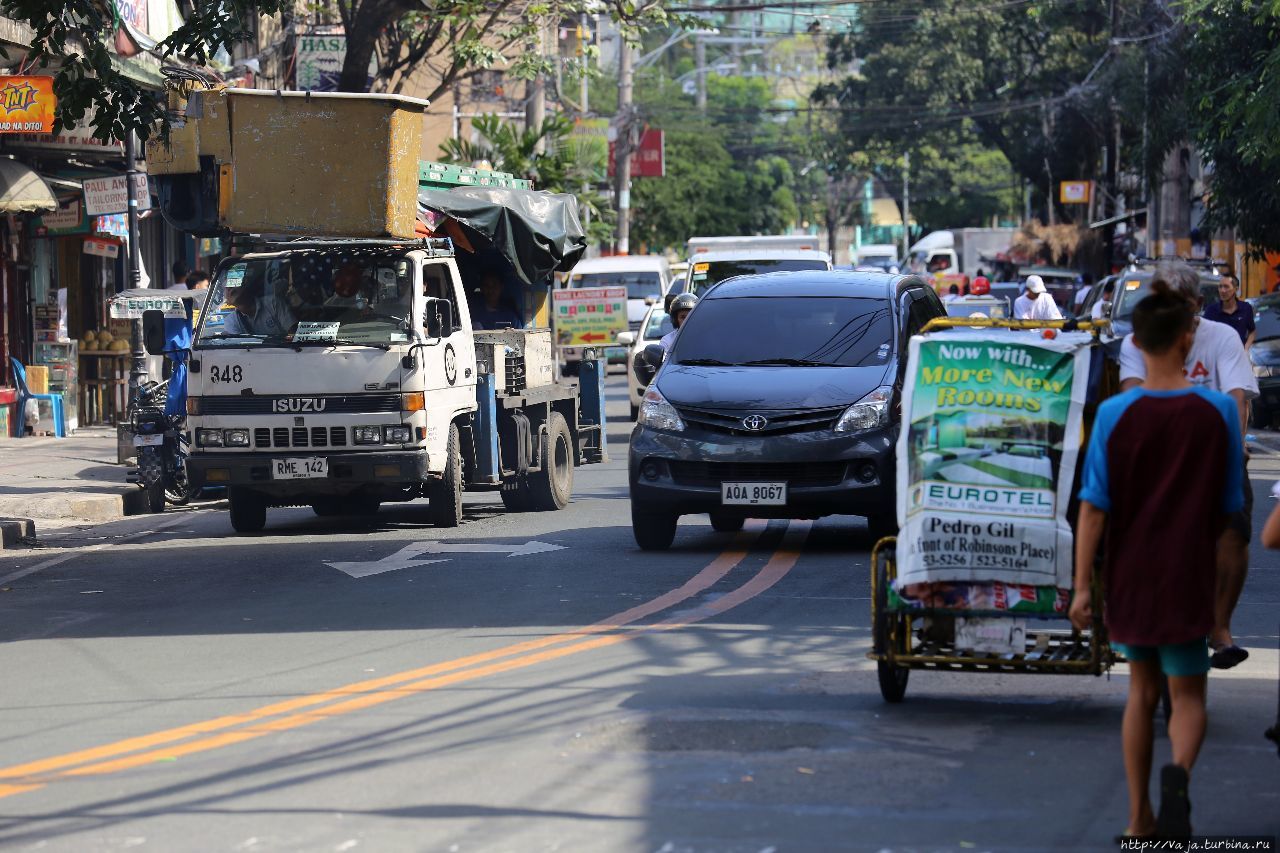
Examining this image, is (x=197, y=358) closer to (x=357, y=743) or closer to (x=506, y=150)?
(x=357, y=743)

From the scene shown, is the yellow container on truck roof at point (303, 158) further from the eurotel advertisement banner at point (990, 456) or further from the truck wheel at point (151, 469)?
the eurotel advertisement banner at point (990, 456)

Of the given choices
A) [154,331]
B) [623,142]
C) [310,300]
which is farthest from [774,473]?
[623,142]

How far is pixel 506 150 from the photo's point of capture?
3172 cm

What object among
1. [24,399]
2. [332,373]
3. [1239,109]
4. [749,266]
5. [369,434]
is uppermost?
[1239,109]

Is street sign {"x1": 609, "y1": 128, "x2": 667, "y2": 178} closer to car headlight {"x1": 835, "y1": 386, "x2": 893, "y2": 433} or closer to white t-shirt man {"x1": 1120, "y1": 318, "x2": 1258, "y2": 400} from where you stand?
car headlight {"x1": 835, "y1": 386, "x2": 893, "y2": 433}

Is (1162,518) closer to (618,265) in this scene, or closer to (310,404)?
(310,404)

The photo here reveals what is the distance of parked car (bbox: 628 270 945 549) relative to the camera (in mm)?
12047

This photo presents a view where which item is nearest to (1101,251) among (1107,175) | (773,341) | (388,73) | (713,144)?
(1107,175)

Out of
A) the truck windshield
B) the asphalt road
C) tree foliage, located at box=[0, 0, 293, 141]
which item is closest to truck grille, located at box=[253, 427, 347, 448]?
the truck windshield

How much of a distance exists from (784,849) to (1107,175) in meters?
60.1

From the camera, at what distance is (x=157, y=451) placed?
17203 millimetres

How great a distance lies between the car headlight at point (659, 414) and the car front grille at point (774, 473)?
1.20 feet

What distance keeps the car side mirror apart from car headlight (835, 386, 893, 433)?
339 centimetres

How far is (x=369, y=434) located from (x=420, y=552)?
118 centimetres
